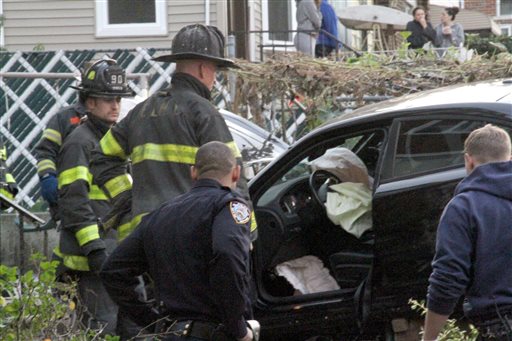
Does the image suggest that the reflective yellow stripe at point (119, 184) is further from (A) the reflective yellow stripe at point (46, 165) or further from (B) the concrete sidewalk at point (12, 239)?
(B) the concrete sidewalk at point (12, 239)

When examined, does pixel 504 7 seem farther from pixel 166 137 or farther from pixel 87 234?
pixel 166 137

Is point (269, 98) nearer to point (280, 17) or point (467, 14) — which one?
point (280, 17)

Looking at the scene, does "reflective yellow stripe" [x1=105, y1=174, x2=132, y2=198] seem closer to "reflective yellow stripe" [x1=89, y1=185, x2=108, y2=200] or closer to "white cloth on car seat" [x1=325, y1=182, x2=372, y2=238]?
"reflective yellow stripe" [x1=89, y1=185, x2=108, y2=200]

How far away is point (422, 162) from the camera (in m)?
6.12

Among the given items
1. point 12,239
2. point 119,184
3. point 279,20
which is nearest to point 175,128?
point 119,184

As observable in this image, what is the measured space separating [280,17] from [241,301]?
596 inches

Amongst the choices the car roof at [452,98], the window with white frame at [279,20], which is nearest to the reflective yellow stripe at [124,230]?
the car roof at [452,98]

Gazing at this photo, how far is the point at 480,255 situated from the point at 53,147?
3.76 m

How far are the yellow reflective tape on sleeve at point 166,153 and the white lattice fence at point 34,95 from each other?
7739 millimetres

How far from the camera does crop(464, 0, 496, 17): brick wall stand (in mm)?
47950

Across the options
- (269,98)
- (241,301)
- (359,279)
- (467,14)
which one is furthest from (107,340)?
(467,14)

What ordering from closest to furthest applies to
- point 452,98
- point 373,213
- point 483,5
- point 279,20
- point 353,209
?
point 373,213 → point 452,98 → point 353,209 → point 279,20 → point 483,5

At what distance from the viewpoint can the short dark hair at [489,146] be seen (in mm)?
4918

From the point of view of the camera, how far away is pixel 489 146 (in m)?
4.92
